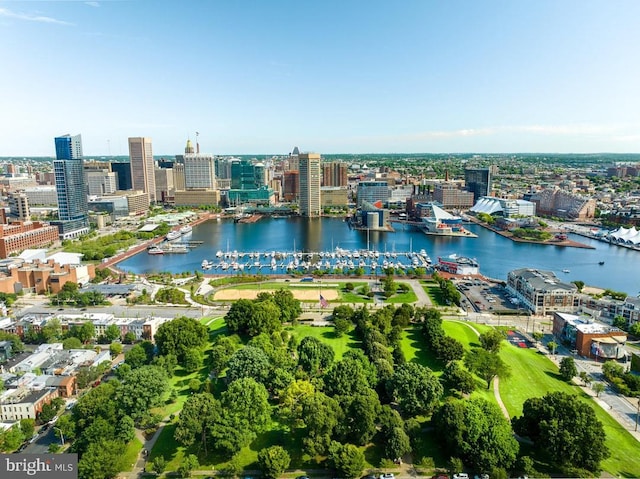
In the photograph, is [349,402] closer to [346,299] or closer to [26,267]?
[346,299]

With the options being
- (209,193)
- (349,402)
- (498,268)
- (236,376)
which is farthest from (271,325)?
(209,193)

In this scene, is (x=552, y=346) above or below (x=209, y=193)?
below

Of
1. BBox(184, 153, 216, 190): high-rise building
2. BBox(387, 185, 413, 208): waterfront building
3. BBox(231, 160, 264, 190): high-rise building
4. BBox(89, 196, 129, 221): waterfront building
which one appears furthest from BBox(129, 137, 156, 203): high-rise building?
BBox(387, 185, 413, 208): waterfront building

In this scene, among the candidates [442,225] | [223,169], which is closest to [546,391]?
[442,225]

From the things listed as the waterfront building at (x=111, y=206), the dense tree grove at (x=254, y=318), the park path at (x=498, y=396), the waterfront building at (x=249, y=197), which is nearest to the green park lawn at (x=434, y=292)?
the park path at (x=498, y=396)

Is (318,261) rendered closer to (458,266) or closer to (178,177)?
(458,266)

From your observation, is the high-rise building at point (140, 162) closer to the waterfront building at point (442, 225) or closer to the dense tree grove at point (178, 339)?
the waterfront building at point (442, 225)
